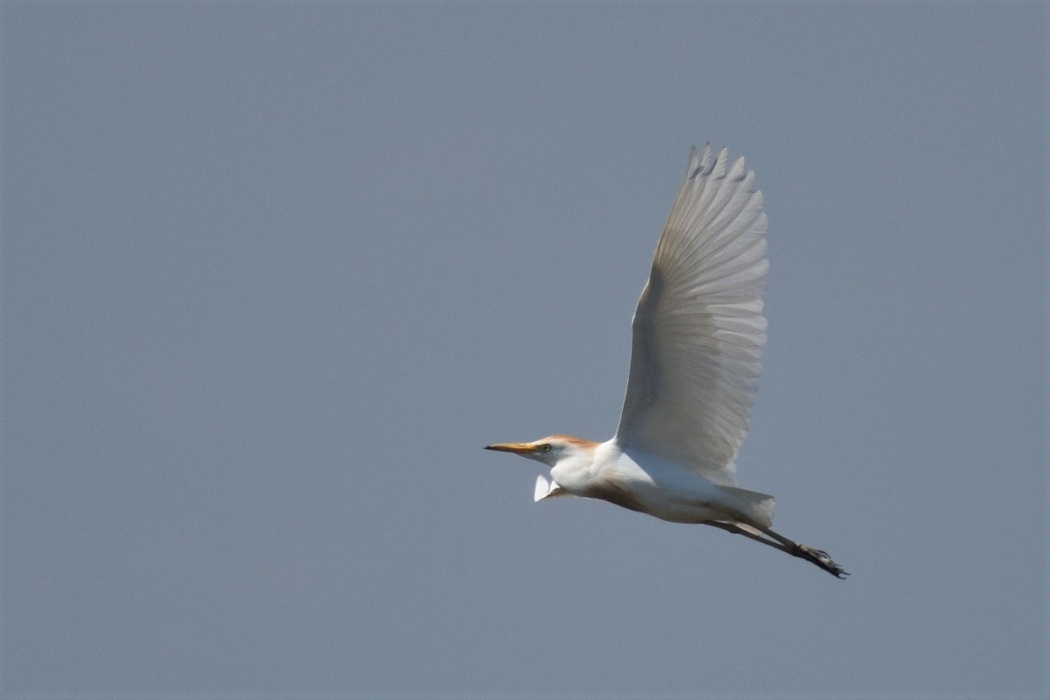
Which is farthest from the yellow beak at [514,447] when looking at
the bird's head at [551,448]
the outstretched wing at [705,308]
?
the outstretched wing at [705,308]

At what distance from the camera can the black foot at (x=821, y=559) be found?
40.4 ft

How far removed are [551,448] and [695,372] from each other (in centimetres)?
160

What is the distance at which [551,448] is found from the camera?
1201 cm

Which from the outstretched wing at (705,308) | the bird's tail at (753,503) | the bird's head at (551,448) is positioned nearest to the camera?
the outstretched wing at (705,308)

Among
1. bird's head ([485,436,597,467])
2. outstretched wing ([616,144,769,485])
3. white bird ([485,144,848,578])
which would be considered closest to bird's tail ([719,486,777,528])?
white bird ([485,144,848,578])

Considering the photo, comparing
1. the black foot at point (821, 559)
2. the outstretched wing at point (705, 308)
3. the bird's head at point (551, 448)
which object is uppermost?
the outstretched wing at point (705, 308)

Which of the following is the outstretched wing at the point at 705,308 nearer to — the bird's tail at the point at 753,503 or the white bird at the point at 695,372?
the white bird at the point at 695,372

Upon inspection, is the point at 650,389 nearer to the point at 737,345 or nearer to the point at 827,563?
the point at 737,345

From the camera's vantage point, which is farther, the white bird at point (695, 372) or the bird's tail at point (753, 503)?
→ the bird's tail at point (753, 503)

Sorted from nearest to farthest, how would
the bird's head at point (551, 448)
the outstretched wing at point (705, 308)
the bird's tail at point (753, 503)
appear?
the outstretched wing at point (705, 308) < the bird's tail at point (753, 503) < the bird's head at point (551, 448)

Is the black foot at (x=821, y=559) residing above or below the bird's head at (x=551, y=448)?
below

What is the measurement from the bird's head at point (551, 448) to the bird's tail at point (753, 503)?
1.23 meters

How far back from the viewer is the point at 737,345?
10789 millimetres

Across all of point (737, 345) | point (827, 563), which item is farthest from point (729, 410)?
point (827, 563)
